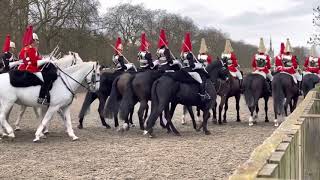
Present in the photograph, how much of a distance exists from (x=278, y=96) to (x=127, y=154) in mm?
6158

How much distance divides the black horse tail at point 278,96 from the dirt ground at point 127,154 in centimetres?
67

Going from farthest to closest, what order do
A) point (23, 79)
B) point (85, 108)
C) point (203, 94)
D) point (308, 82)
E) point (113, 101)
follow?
point (308, 82) → point (85, 108) → point (113, 101) → point (203, 94) → point (23, 79)

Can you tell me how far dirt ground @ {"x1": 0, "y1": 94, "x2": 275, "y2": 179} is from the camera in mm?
7293

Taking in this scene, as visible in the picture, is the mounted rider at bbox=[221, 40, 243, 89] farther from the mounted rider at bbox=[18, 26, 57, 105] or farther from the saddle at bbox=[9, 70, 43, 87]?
the saddle at bbox=[9, 70, 43, 87]

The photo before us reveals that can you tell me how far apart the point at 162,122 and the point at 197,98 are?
193cm

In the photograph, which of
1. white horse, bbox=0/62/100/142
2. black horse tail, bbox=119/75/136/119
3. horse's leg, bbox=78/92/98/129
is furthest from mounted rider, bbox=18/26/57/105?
horse's leg, bbox=78/92/98/129

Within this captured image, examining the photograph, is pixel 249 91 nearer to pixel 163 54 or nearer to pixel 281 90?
pixel 281 90

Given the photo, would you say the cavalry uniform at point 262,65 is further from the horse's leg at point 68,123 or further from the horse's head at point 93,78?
the horse's leg at point 68,123

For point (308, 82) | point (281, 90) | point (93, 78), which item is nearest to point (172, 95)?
point (93, 78)

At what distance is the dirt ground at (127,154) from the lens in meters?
7.29

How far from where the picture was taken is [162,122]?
13773 mm

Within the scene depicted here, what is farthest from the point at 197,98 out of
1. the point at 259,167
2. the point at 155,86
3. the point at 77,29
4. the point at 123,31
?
the point at 123,31

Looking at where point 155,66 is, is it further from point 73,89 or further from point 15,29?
point 15,29

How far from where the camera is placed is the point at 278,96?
13781 millimetres
